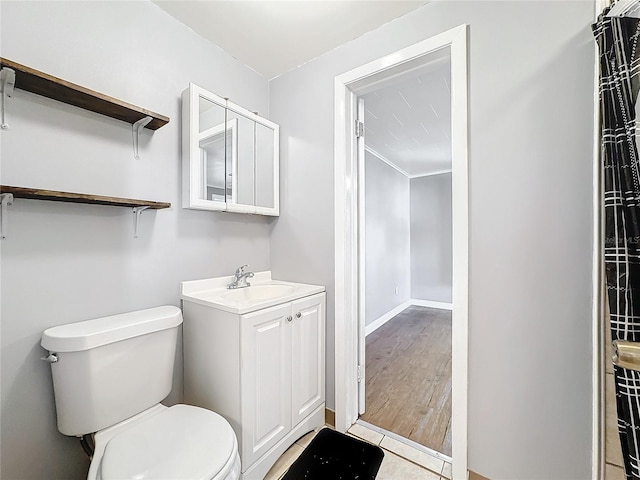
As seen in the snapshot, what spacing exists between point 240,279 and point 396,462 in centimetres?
133

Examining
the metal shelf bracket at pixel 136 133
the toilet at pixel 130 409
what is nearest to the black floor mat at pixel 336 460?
the toilet at pixel 130 409

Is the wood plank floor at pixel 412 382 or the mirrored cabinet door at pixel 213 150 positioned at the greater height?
the mirrored cabinet door at pixel 213 150

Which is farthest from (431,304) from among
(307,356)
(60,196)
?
(60,196)

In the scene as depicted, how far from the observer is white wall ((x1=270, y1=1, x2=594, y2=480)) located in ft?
3.48

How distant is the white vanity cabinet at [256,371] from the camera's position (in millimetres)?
1241

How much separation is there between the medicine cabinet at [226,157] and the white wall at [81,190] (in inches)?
4.4

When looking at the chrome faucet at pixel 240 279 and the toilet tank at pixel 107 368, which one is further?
the chrome faucet at pixel 240 279

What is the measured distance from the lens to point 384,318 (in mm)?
3971

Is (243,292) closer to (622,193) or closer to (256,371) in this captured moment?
(256,371)

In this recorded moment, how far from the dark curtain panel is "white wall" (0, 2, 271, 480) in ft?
5.78

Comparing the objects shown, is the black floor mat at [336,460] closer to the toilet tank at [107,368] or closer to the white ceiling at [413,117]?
the toilet tank at [107,368]

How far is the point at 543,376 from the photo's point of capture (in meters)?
1.13

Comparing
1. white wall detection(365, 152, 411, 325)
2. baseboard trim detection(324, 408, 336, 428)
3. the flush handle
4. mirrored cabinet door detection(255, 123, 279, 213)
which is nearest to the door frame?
baseboard trim detection(324, 408, 336, 428)

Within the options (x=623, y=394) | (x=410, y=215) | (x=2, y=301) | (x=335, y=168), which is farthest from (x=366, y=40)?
(x=410, y=215)
